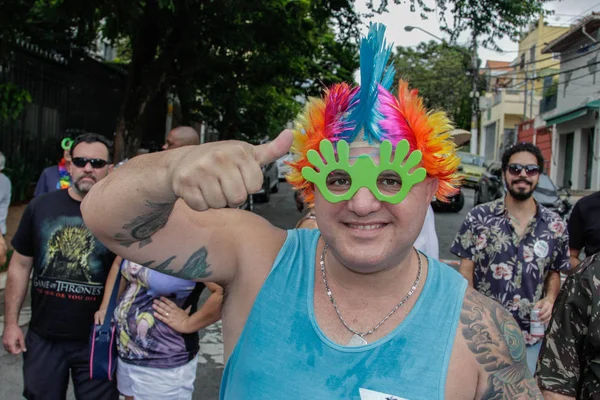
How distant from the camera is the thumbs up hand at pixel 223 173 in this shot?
1342 mm

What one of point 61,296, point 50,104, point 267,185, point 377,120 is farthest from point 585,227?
point 267,185

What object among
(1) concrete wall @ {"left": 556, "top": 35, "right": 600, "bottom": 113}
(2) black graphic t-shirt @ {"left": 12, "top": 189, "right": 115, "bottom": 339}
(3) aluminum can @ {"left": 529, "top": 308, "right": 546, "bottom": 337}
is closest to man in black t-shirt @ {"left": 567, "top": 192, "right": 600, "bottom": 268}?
(3) aluminum can @ {"left": 529, "top": 308, "right": 546, "bottom": 337}

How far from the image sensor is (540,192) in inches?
484

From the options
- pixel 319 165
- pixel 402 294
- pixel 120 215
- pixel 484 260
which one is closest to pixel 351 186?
pixel 319 165

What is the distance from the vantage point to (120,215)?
1559mm

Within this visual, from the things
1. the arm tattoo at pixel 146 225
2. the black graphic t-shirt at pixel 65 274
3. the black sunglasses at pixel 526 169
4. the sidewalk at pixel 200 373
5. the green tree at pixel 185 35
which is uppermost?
the green tree at pixel 185 35

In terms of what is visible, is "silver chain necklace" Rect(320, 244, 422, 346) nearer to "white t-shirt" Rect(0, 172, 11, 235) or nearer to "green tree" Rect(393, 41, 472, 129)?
"white t-shirt" Rect(0, 172, 11, 235)

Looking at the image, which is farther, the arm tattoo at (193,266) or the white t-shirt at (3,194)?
the white t-shirt at (3,194)

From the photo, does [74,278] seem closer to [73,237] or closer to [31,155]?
[73,237]

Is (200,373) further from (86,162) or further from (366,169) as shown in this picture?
(366,169)

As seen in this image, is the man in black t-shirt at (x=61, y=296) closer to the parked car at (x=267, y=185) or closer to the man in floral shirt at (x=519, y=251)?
the man in floral shirt at (x=519, y=251)

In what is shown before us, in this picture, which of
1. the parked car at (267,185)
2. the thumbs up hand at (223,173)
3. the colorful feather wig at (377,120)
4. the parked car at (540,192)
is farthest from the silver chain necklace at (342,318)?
the parked car at (267,185)

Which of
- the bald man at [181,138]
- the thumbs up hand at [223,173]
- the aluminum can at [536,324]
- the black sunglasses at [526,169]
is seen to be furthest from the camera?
the bald man at [181,138]

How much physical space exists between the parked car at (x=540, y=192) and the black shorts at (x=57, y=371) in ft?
22.9
